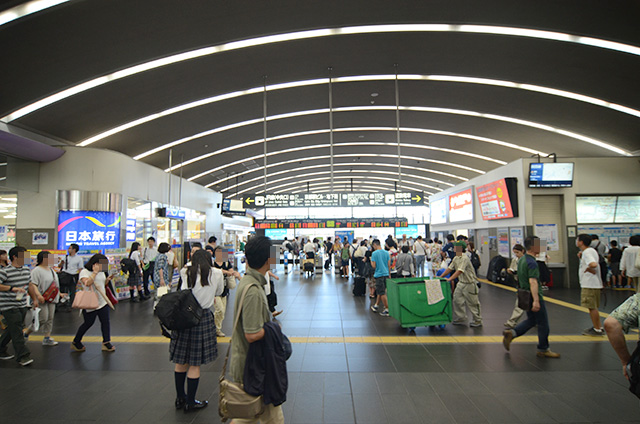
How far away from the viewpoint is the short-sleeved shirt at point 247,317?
2213 mm

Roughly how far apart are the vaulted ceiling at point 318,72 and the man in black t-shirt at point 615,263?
16.1 feet

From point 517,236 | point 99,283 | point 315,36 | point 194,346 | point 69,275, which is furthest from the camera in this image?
point 517,236

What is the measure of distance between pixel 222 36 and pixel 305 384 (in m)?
8.53

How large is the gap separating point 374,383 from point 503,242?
10977 mm

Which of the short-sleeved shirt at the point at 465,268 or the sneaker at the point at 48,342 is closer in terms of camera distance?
the sneaker at the point at 48,342

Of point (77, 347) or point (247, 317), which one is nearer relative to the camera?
point (247, 317)

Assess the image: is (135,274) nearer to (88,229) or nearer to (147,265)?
(147,265)

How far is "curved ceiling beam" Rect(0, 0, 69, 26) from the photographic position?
22.4ft

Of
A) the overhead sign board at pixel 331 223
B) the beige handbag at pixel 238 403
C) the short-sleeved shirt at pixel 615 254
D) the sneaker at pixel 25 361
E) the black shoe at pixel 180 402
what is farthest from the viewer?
the overhead sign board at pixel 331 223

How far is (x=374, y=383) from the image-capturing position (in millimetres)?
4234

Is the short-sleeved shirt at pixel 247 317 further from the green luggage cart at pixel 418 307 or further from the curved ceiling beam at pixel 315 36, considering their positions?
the curved ceiling beam at pixel 315 36

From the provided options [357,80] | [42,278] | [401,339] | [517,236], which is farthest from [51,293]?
[517,236]

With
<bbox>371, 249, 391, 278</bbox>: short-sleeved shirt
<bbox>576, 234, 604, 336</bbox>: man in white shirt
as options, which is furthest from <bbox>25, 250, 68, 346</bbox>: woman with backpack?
<bbox>576, 234, 604, 336</bbox>: man in white shirt

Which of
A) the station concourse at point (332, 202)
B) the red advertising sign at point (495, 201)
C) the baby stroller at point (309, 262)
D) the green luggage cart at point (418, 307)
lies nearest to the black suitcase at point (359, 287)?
the station concourse at point (332, 202)
